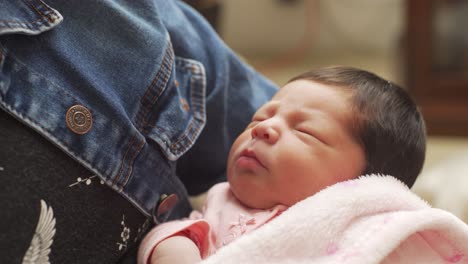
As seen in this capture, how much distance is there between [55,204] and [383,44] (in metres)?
2.74

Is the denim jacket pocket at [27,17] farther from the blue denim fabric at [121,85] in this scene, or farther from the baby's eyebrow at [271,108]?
the baby's eyebrow at [271,108]

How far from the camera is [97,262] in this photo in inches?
24.5

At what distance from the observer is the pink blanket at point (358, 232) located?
22.9 inches

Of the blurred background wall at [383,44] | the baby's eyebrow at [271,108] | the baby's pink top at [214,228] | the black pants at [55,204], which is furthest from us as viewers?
the blurred background wall at [383,44]

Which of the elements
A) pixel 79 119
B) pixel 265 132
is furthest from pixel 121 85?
pixel 265 132

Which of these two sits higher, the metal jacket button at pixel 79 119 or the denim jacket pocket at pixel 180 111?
the metal jacket button at pixel 79 119

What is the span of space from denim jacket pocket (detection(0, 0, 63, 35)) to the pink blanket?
291 millimetres

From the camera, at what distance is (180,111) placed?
2.37ft

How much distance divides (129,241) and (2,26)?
27 cm

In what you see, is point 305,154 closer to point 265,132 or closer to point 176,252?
point 265,132

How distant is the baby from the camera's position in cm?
68

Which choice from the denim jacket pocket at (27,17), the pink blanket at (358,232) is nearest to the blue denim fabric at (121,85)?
the denim jacket pocket at (27,17)

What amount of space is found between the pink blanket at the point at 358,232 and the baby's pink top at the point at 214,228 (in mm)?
65

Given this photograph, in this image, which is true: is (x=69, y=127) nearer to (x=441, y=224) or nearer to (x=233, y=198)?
(x=233, y=198)
